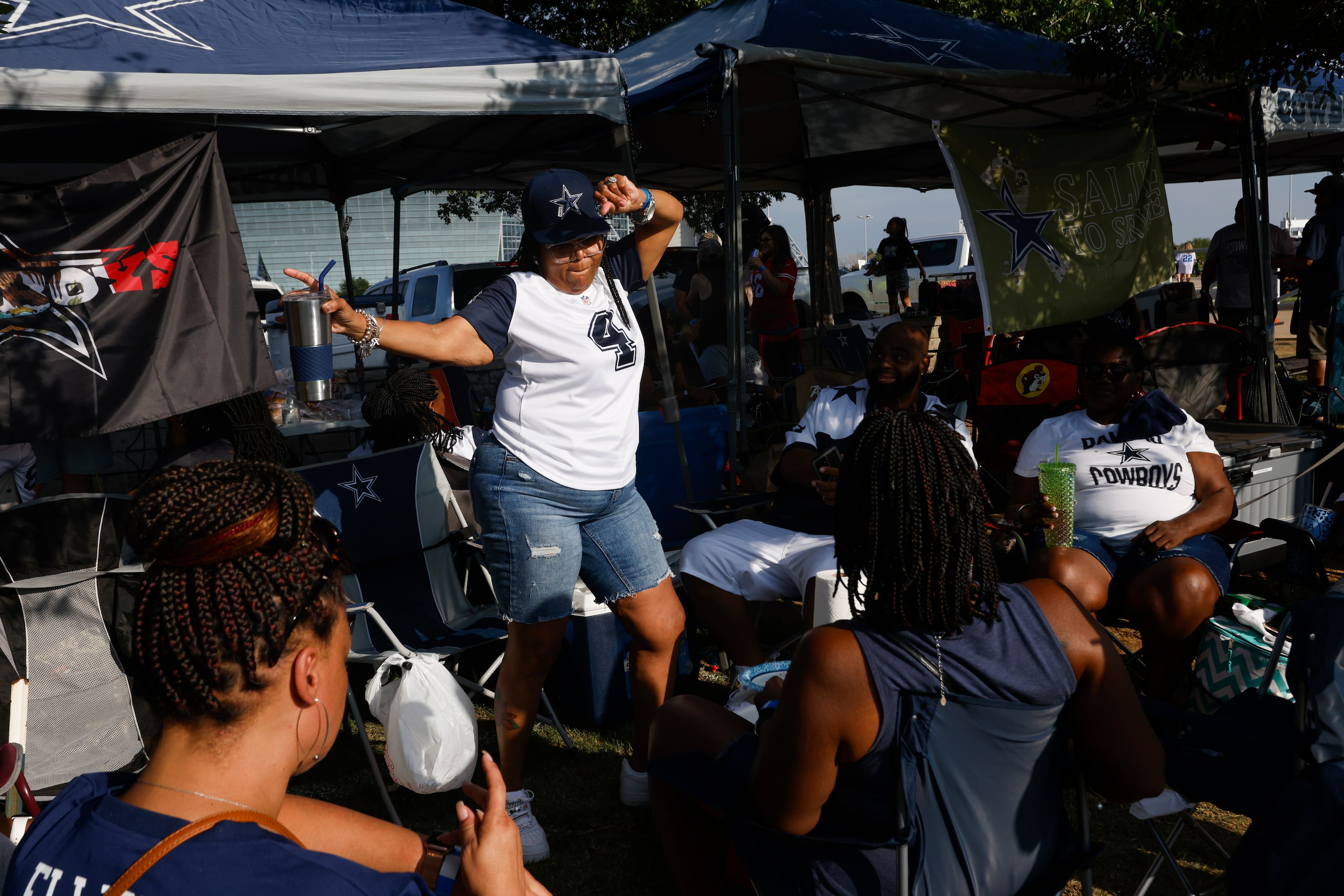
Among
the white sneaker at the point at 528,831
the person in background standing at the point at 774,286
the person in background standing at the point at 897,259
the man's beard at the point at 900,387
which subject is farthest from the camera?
the person in background standing at the point at 897,259

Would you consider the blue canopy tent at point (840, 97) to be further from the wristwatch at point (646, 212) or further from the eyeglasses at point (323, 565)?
the eyeglasses at point (323, 565)

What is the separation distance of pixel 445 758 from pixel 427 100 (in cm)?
256

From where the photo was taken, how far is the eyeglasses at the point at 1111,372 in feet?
12.8

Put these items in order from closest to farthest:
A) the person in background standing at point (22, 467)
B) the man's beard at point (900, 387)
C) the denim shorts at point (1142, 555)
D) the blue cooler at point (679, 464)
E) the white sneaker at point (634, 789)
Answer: the white sneaker at point (634, 789)
the denim shorts at point (1142, 555)
the man's beard at point (900, 387)
the blue cooler at point (679, 464)
the person in background standing at point (22, 467)

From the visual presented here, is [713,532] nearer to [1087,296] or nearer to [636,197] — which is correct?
[636,197]

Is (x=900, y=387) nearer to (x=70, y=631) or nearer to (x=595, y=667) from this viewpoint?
(x=595, y=667)

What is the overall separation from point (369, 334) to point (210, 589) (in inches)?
55.0

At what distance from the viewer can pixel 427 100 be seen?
3889mm

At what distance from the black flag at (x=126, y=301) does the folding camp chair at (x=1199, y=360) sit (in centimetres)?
492

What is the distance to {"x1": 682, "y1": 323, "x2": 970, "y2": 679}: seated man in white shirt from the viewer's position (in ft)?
12.3

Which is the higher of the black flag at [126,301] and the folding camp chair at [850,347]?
the black flag at [126,301]

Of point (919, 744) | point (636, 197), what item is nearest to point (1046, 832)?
point (919, 744)

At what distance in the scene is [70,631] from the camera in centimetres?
314

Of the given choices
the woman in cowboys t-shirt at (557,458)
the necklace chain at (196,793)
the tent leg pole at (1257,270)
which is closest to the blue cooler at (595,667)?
the woman in cowboys t-shirt at (557,458)
